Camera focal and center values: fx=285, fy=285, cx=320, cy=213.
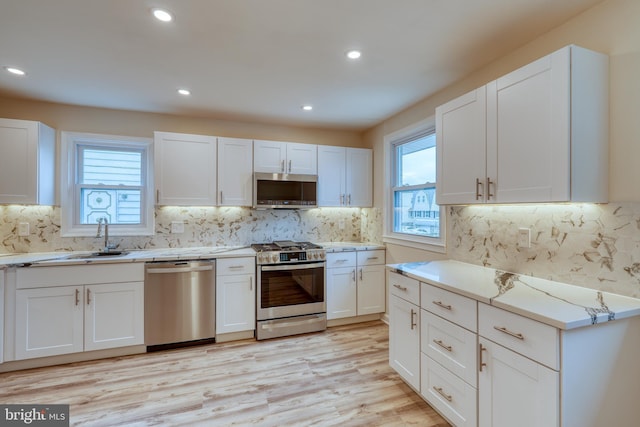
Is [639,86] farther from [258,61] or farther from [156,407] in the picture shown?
[156,407]

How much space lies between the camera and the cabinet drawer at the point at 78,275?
2.45m

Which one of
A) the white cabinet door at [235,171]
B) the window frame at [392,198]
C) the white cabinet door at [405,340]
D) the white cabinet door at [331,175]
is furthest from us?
the white cabinet door at [331,175]

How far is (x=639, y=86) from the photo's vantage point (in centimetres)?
142

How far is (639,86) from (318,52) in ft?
5.90

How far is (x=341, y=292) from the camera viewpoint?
134 inches

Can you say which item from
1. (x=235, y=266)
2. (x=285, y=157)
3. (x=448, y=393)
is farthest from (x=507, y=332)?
Answer: (x=285, y=157)

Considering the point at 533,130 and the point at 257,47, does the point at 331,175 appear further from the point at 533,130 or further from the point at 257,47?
the point at 533,130

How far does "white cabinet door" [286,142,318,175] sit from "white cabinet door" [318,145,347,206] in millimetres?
75

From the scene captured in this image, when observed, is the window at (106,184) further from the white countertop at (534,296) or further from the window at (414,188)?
the white countertop at (534,296)

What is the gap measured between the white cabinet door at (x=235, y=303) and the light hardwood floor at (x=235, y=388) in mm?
207

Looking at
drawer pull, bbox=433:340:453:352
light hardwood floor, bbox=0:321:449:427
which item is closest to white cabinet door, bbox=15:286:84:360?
light hardwood floor, bbox=0:321:449:427

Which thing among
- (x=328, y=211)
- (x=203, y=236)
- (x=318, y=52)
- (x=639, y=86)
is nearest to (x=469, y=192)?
(x=639, y=86)

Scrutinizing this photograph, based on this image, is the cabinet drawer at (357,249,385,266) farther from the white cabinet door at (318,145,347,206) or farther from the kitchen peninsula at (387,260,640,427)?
the kitchen peninsula at (387,260,640,427)

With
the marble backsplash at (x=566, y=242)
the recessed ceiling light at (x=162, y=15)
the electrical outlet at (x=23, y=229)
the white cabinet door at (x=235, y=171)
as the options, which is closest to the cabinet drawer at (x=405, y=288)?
the marble backsplash at (x=566, y=242)
